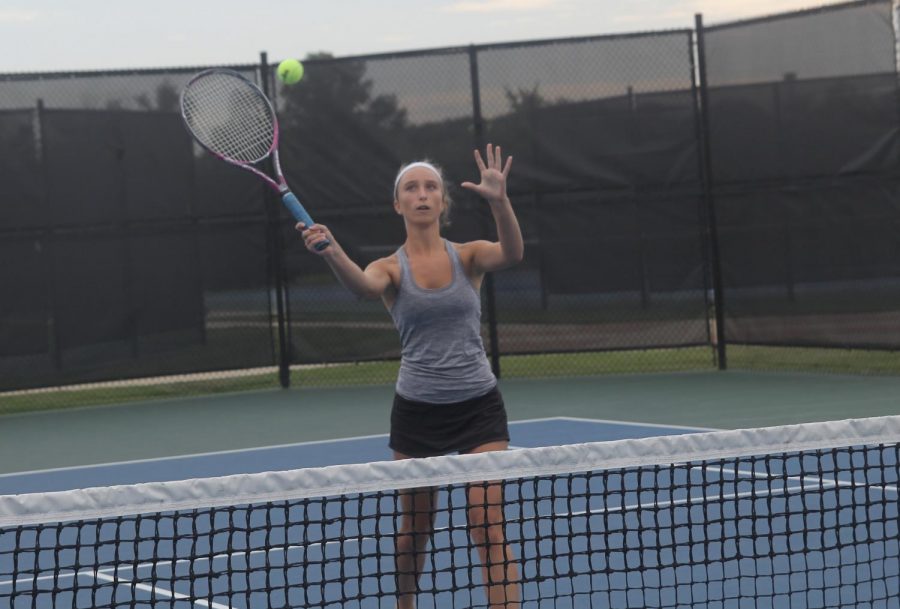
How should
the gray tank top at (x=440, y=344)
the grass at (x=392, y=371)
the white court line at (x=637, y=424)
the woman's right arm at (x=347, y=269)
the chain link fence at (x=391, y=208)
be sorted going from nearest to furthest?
the woman's right arm at (x=347, y=269) < the gray tank top at (x=440, y=344) < the white court line at (x=637, y=424) < the chain link fence at (x=391, y=208) < the grass at (x=392, y=371)

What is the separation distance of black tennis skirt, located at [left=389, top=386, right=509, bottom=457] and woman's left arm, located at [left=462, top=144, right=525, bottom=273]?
404 millimetres

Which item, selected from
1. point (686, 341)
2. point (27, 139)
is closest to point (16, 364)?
point (27, 139)

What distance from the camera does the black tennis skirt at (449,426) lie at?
14.2ft

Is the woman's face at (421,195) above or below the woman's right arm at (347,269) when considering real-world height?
above

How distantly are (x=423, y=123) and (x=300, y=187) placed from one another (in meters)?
1.14

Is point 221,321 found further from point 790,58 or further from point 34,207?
point 790,58

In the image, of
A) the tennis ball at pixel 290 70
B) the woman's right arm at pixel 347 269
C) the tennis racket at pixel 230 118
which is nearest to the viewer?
the woman's right arm at pixel 347 269

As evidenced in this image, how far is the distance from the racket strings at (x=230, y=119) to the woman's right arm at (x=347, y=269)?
1710 mm

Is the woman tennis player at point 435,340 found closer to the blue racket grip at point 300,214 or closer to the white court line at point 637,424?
the blue racket grip at point 300,214

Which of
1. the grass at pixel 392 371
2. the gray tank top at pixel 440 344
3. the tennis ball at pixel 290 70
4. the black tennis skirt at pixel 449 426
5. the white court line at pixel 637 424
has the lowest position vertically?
the white court line at pixel 637 424

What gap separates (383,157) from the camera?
12.3 metres

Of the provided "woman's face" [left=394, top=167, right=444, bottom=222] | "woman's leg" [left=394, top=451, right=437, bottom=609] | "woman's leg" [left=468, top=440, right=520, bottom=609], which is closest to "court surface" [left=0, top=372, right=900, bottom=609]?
"woman's leg" [left=394, top=451, right=437, bottom=609]

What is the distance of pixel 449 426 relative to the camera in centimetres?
434

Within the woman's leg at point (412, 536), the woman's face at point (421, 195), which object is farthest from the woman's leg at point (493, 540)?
the woman's face at point (421, 195)
